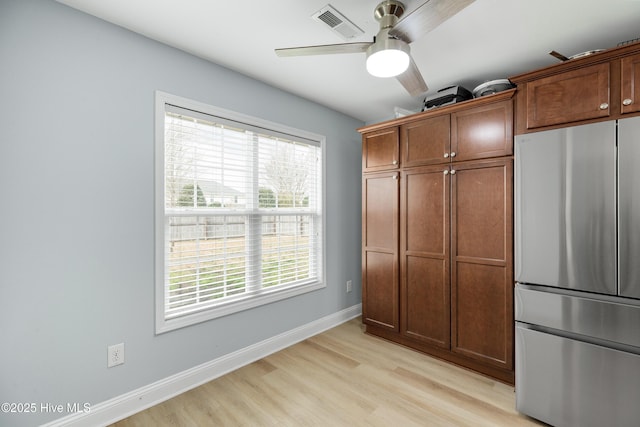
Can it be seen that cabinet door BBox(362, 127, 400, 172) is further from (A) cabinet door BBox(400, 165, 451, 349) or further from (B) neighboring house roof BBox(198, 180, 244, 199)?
(B) neighboring house roof BBox(198, 180, 244, 199)

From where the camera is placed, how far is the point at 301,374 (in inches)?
92.9

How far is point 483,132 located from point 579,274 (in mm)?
1211

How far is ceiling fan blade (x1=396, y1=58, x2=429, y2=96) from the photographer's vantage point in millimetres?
1651

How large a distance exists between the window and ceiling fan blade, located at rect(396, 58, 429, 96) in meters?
1.36

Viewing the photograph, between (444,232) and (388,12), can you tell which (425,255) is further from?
(388,12)

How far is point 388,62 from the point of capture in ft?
4.72

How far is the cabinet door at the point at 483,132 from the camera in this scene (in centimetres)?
219

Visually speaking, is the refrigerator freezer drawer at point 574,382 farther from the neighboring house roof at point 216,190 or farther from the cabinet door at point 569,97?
the neighboring house roof at point 216,190

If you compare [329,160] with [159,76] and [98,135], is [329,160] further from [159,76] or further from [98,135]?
[98,135]

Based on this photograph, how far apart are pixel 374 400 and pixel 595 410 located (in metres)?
1.27

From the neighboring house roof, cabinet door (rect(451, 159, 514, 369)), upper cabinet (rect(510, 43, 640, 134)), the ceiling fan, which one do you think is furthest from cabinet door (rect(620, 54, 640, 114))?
the neighboring house roof

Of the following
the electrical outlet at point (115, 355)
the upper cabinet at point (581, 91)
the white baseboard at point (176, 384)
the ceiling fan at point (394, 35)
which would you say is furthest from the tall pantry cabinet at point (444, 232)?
the electrical outlet at point (115, 355)

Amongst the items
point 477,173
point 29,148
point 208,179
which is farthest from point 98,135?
point 477,173

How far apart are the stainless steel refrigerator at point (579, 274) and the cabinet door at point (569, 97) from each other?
0.13 metres
